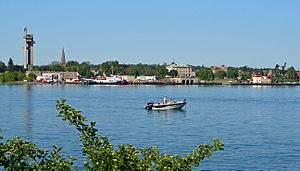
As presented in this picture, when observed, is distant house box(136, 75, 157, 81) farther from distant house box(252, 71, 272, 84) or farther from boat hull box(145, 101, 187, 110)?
boat hull box(145, 101, 187, 110)

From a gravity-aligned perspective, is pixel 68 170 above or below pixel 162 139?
above

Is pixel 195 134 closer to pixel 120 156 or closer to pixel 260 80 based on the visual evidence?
pixel 120 156

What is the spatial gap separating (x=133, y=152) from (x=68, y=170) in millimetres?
881

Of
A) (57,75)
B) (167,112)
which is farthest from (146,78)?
(167,112)

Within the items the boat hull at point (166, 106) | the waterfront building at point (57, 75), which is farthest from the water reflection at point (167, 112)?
the waterfront building at point (57, 75)

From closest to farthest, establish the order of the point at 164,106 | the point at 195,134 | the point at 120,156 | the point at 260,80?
the point at 120,156
the point at 195,134
the point at 164,106
the point at 260,80

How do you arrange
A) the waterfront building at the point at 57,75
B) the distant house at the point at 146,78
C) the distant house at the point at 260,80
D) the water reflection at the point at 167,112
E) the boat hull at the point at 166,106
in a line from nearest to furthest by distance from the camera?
the water reflection at the point at 167,112 → the boat hull at the point at 166,106 → the waterfront building at the point at 57,75 → the distant house at the point at 146,78 → the distant house at the point at 260,80

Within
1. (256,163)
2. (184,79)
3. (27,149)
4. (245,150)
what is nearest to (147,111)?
(245,150)

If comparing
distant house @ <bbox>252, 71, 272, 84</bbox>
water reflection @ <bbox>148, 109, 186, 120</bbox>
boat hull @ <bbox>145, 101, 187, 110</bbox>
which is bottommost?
water reflection @ <bbox>148, 109, 186, 120</bbox>

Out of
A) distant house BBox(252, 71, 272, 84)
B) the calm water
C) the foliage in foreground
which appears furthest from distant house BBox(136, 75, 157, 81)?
the foliage in foreground

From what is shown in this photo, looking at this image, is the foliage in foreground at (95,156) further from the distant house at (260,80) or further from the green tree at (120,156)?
the distant house at (260,80)

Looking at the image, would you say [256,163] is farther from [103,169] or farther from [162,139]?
[103,169]

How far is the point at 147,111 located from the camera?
50781 mm

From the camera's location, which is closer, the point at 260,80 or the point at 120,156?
the point at 120,156
